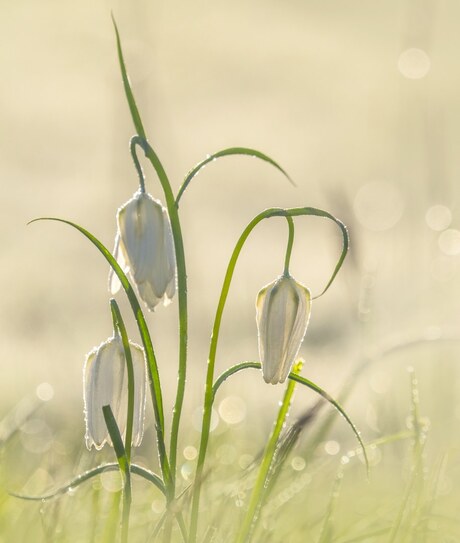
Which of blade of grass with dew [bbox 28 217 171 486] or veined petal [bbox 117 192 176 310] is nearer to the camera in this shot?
blade of grass with dew [bbox 28 217 171 486]

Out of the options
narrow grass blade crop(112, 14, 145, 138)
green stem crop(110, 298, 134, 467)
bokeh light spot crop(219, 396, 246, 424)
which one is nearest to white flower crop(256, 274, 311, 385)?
green stem crop(110, 298, 134, 467)

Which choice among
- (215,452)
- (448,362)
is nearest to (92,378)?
(215,452)

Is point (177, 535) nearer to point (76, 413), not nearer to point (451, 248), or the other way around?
point (76, 413)

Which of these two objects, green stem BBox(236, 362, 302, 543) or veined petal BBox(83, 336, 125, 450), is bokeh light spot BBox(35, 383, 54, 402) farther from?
green stem BBox(236, 362, 302, 543)

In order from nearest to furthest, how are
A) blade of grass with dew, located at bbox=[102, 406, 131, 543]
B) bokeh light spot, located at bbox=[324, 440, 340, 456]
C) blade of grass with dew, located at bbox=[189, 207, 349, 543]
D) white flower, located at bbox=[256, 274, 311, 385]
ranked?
blade of grass with dew, located at bbox=[102, 406, 131, 543]
blade of grass with dew, located at bbox=[189, 207, 349, 543]
white flower, located at bbox=[256, 274, 311, 385]
bokeh light spot, located at bbox=[324, 440, 340, 456]

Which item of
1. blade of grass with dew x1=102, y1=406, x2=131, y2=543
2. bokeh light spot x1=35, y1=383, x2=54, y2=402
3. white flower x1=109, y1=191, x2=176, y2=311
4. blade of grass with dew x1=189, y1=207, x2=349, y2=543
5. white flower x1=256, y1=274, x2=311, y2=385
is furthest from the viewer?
bokeh light spot x1=35, y1=383, x2=54, y2=402

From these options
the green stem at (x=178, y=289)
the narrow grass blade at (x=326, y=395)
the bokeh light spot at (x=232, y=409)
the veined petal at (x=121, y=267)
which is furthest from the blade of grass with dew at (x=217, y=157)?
the bokeh light spot at (x=232, y=409)

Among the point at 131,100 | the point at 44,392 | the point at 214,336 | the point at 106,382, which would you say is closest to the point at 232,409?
the point at 44,392
